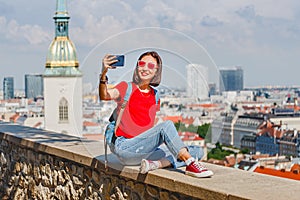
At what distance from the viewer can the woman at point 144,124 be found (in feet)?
10.3

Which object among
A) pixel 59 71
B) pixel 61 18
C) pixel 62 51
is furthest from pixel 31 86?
pixel 59 71

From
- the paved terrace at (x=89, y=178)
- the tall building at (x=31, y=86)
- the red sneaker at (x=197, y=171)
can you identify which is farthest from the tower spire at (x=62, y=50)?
the red sneaker at (x=197, y=171)

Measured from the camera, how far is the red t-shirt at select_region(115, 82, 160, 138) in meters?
3.18

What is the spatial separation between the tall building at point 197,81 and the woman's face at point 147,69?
0.17 meters

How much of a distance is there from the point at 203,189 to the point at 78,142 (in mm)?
1976

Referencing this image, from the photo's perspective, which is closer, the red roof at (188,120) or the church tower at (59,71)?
the red roof at (188,120)

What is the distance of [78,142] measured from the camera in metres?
4.66

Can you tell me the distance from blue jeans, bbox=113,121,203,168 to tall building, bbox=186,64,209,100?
0.19 meters

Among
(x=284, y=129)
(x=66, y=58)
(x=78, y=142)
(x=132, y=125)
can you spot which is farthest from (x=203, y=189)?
(x=284, y=129)

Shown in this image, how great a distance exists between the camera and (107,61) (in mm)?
3195

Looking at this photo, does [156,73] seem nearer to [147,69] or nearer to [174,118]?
[147,69]

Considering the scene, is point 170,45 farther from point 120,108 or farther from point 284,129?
point 284,129

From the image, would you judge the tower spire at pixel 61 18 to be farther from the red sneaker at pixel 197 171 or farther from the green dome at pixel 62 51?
the red sneaker at pixel 197 171

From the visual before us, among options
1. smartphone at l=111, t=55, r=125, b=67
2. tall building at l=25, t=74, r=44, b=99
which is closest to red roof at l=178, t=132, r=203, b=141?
smartphone at l=111, t=55, r=125, b=67
